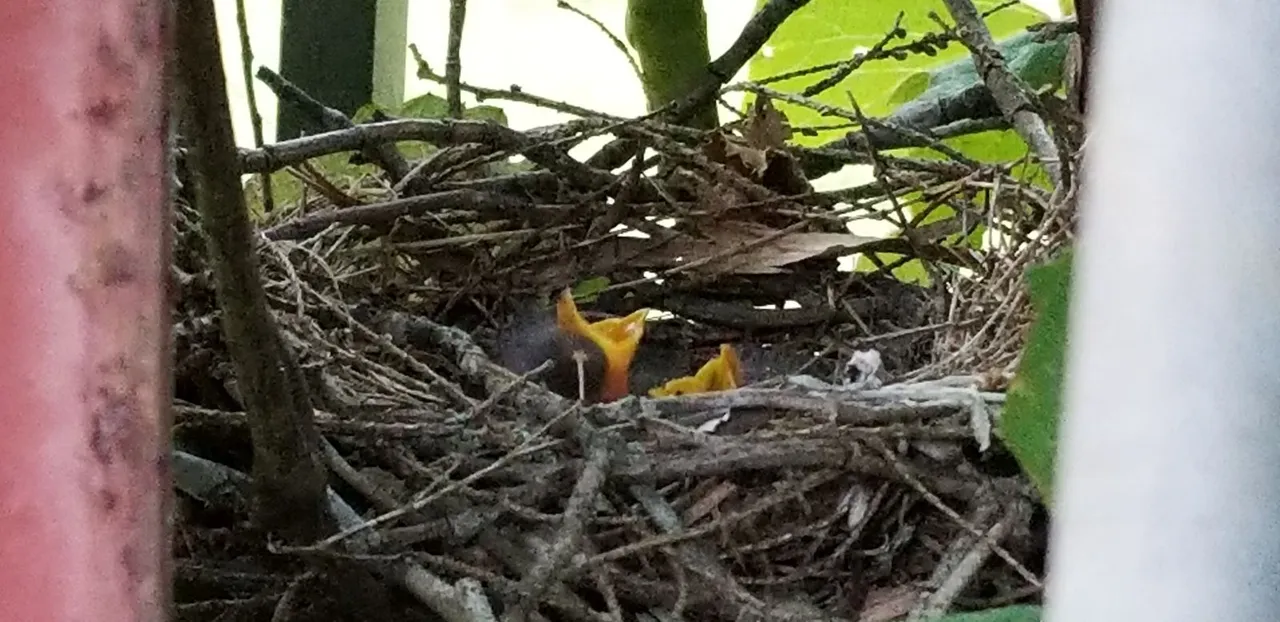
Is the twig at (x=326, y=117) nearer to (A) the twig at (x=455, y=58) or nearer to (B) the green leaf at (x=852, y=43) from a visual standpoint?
(A) the twig at (x=455, y=58)

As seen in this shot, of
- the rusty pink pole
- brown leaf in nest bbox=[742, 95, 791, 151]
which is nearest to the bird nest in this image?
brown leaf in nest bbox=[742, 95, 791, 151]

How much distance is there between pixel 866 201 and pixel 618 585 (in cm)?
51

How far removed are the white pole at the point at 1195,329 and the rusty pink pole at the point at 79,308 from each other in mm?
140

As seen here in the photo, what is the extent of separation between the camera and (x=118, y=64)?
198mm

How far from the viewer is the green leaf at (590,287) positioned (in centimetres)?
103

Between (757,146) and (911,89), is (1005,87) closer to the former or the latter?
(757,146)

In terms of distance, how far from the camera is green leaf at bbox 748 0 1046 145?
1.23 m

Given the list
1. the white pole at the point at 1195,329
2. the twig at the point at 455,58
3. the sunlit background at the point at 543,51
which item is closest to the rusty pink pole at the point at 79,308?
the white pole at the point at 1195,329

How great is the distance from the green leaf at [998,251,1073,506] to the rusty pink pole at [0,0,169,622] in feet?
0.60

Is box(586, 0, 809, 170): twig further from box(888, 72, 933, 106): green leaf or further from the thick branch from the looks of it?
the thick branch

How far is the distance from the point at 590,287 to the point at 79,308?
0.84 m

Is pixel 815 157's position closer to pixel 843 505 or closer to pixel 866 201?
pixel 866 201

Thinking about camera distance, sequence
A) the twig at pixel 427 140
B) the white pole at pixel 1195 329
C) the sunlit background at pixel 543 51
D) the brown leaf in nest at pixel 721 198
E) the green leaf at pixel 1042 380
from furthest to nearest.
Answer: the sunlit background at pixel 543 51, the brown leaf in nest at pixel 721 198, the twig at pixel 427 140, the green leaf at pixel 1042 380, the white pole at pixel 1195 329

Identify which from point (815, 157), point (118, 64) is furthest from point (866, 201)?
point (118, 64)
